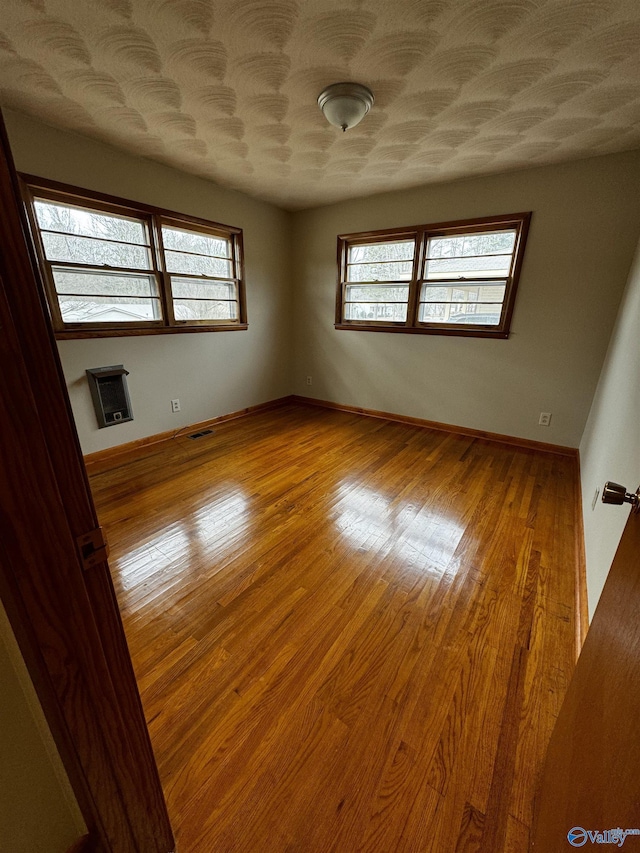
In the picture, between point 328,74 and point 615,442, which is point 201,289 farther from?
point 615,442

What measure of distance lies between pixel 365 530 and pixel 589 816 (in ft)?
5.07

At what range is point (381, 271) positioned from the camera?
375 centimetres

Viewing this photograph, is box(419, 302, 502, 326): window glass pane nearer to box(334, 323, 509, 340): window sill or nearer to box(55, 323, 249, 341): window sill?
box(334, 323, 509, 340): window sill

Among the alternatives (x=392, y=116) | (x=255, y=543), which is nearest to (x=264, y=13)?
(x=392, y=116)

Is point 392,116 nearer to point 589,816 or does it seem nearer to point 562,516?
point 562,516

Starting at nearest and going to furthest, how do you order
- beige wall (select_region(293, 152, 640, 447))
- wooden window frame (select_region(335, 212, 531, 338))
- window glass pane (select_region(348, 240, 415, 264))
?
beige wall (select_region(293, 152, 640, 447)), wooden window frame (select_region(335, 212, 531, 338)), window glass pane (select_region(348, 240, 415, 264))

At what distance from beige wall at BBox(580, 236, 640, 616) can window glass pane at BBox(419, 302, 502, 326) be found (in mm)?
947

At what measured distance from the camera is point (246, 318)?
12.9 ft

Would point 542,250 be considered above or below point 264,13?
below

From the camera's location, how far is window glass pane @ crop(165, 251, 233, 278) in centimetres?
316

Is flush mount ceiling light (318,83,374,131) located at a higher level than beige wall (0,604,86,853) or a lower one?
higher

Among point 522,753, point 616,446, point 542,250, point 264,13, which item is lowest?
point 522,753

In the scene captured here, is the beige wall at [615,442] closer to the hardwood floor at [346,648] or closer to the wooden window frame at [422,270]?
the hardwood floor at [346,648]
